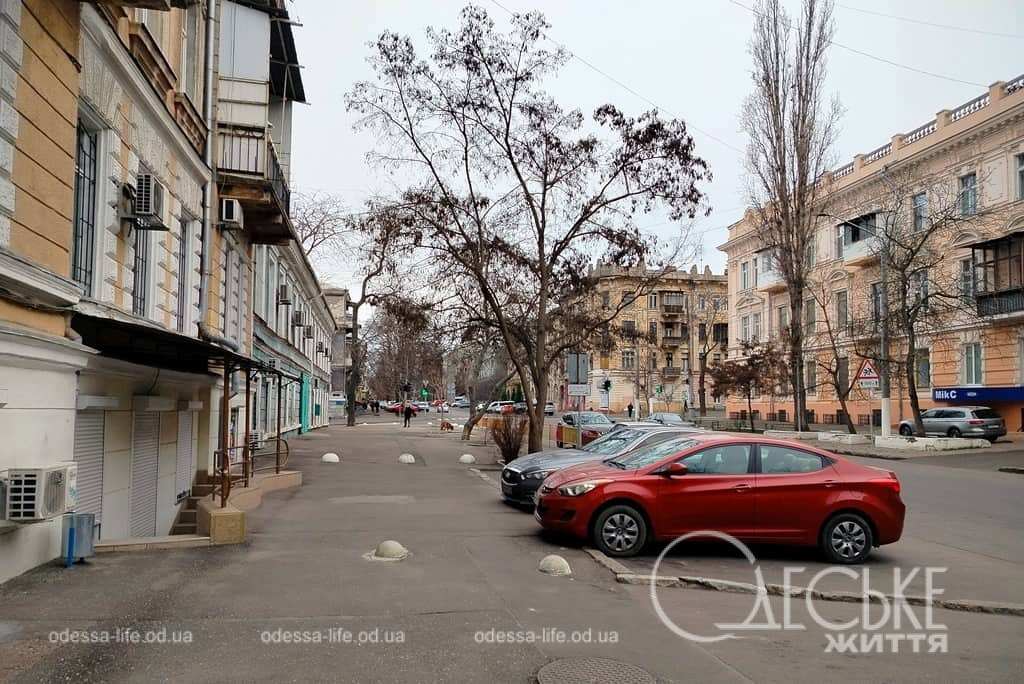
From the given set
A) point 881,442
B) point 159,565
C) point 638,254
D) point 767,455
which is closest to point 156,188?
point 159,565

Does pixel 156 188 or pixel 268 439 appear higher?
pixel 156 188

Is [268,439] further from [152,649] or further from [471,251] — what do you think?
[152,649]

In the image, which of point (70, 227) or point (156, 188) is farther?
point (156, 188)

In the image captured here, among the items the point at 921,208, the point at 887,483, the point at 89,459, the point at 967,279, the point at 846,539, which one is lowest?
the point at 846,539

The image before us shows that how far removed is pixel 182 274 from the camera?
13.7 metres

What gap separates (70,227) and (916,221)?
37133mm

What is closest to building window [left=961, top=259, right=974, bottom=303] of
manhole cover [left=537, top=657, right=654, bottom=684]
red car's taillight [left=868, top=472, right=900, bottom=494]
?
red car's taillight [left=868, top=472, right=900, bottom=494]

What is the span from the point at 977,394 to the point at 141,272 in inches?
1374

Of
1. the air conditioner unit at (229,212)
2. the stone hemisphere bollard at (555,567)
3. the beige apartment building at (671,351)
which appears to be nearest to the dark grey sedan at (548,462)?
the stone hemisphere bollard at (555,567)

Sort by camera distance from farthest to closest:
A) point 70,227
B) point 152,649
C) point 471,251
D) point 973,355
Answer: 1. point 973,355
2. point 471,251
3. point 70,227
4. point 152,649

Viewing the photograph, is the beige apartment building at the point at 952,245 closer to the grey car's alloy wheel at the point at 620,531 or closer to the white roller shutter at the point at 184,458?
the grey car's alloy wheel at the point at 620,531

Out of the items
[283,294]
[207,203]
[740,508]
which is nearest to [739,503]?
[740,508]

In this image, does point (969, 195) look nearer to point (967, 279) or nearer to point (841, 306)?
point (967, 279)

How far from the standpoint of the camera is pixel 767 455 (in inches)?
387
